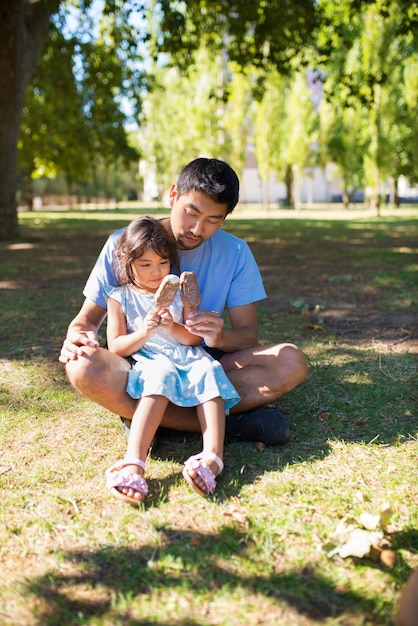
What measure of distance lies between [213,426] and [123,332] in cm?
67

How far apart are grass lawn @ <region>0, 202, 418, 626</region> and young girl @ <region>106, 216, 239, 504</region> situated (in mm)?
107

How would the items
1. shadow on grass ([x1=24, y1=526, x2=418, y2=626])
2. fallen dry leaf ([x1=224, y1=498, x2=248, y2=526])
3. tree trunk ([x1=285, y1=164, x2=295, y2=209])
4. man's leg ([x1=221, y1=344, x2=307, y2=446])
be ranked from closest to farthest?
1. shadow on grass ([x1=24, y1=526, x2=418, y2=626])
2. fallen dry leaf ([x1=224, y1=498, x2=248, y2=526])
3. man's leg ([x1=221, y1=344, x2=307, y2=446])
4. tree trunk ([x1=285, y1=164, x2=295, y2=209])

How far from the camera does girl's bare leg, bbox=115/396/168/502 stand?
8.23 feet

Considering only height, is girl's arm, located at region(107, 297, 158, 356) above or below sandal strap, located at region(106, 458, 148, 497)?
above

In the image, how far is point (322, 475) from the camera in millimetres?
2574

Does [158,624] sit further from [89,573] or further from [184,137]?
[184,137]

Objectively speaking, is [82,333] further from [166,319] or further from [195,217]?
[195,217]

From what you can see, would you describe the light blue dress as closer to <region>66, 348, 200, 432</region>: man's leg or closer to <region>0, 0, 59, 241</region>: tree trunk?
<region>66, 348, 200, 432</region>: man's leg

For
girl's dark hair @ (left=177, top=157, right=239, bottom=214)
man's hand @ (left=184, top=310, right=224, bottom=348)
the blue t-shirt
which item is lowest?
man's hand @ (left=184, top=310, right=224, bottom=348)

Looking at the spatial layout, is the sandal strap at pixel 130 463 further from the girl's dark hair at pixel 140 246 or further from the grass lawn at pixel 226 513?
the girl's dark hair at pixel 140 246

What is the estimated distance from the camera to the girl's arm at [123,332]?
110 inches

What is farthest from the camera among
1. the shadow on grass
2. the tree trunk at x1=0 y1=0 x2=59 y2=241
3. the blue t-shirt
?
the tree trunk at x1=0 y1=0 x2=59 y2=241

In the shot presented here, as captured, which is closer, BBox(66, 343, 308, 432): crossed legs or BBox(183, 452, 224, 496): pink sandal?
BBox(183, 452, 224, 496): pink sandal

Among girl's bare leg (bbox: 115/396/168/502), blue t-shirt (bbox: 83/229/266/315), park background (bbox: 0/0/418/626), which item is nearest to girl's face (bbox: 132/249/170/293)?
blue t-shirt (bbox: 83/229/266/315)
